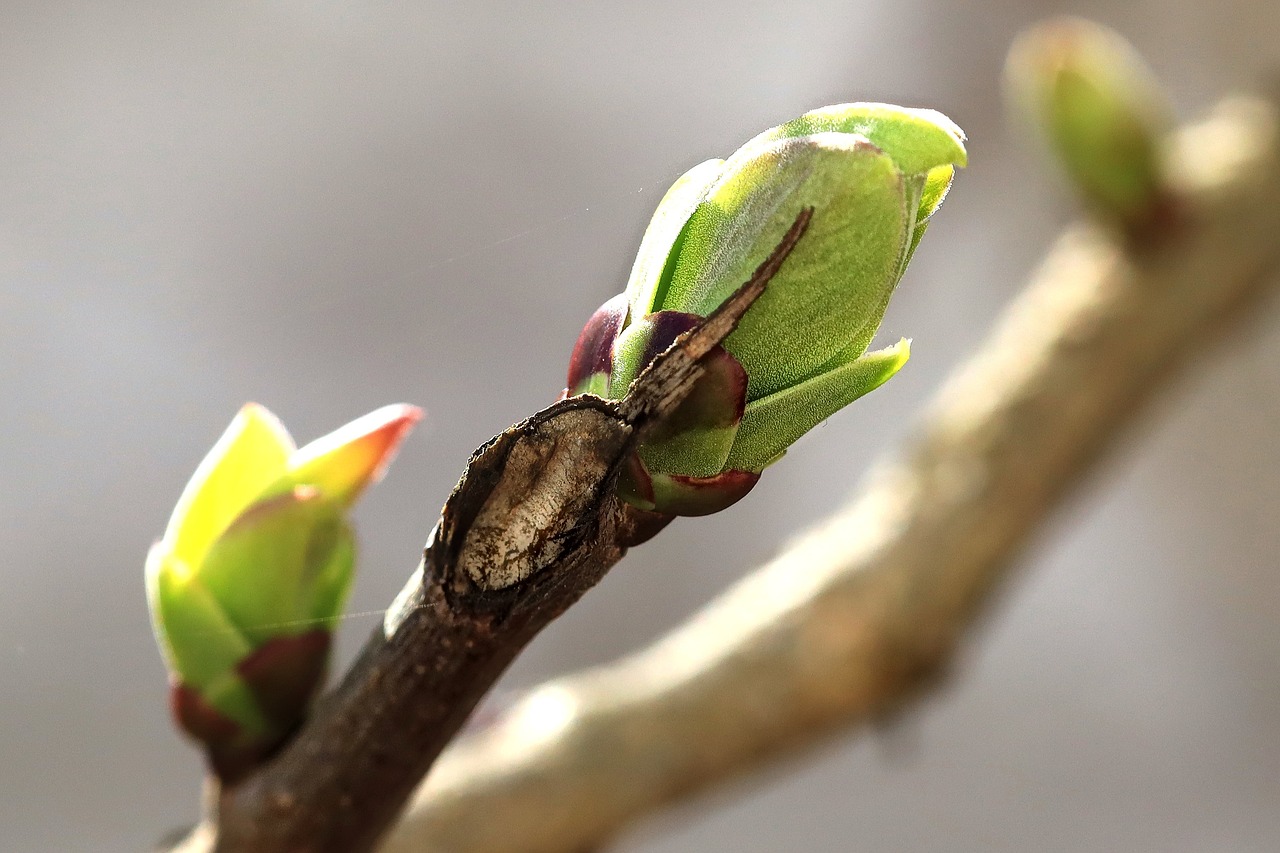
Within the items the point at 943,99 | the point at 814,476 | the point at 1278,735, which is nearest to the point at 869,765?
the point at 814,476

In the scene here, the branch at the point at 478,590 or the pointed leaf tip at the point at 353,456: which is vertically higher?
the pointed leaf tip at the point at 353,456

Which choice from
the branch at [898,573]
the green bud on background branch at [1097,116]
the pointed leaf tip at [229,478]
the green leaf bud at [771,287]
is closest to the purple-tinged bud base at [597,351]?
the green leaf bud at [771,287]

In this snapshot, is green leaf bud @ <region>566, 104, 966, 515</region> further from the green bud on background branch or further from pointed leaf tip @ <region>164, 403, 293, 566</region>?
Result: the green bud on background branch

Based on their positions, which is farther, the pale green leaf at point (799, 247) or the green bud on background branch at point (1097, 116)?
the green bud on background branch at point (1097, 116)

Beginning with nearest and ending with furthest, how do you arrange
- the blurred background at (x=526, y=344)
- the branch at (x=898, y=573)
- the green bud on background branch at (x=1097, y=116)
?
the branch at (x=898, y=573) → the green bud on background branch at (x=1097, y=116) → the blurred background at (x=526, y=344)

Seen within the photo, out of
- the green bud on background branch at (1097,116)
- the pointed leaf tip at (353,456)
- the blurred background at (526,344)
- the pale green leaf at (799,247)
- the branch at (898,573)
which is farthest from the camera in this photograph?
the blurred background at (526,344)

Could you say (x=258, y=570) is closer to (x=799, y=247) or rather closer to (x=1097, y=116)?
(x=799, y=247)

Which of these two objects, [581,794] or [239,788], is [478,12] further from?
[239,788]

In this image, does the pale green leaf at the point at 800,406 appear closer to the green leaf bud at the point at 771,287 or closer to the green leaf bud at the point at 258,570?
the green leaf bud at the point at 771,287
